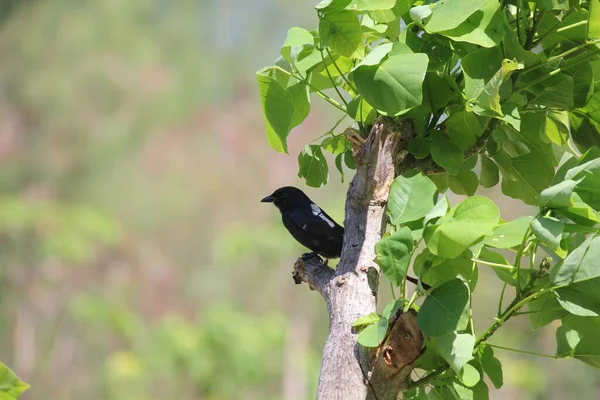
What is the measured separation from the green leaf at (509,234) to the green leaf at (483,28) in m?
0.29

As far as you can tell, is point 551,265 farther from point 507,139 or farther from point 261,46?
point 261,46

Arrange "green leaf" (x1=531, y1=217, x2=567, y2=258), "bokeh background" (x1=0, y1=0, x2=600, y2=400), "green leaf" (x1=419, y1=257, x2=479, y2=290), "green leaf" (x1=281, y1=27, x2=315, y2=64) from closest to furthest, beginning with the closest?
1. "green leaf" (x1=531, y1=217, x2=567, y2=258)
2. "green leaf" (x1=419, y1=257, x2=479, y2=290)
3. "green leaf" (x1=281, y1=27, x2=315, y2=64)
4. "bokeh background" (x1=0, y1=0, x2=600, y2=400)

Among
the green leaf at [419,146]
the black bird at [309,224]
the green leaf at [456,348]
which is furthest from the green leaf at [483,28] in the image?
the black bird at [309,224]

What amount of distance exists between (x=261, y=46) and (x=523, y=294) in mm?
16110

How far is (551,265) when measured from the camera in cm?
124

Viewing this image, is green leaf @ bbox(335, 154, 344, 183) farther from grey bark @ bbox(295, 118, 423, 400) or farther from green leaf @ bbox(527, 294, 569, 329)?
green leaf @ bbox(527, 294, 569, 329)

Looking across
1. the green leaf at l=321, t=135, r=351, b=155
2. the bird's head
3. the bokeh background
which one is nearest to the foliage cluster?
the green leaf at l=321, t=135, r=351, b=155

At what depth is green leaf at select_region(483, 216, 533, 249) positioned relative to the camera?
1.18 metres

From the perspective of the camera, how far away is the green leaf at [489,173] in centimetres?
159

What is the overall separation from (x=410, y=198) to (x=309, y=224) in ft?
5.73

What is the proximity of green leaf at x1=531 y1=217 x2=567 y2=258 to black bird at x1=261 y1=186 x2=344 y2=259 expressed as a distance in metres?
1.45

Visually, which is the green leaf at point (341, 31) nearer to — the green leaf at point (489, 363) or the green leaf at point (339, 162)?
the green leaf at point (339, 162)

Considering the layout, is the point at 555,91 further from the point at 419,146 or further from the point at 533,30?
the point at 419,146

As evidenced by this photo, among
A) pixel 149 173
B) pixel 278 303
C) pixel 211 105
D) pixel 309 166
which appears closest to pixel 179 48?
pixel 211 105
